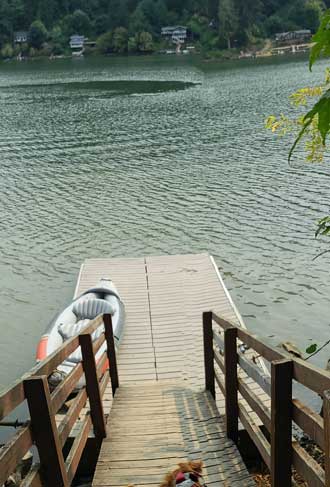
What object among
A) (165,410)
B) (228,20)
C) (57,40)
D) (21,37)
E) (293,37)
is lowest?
(165,410)

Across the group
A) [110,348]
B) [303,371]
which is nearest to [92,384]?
[110,348]

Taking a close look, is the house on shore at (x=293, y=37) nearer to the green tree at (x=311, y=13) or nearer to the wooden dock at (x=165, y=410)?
the green tree at (x=311, y=13)

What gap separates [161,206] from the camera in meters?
17.9

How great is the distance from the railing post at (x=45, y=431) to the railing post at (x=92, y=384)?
121cm

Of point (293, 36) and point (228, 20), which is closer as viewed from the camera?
point (228, 20)

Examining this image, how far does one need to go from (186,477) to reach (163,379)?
4.11m

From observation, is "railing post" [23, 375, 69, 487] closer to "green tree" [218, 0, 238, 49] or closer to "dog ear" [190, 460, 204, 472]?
"dog ear" [190, 460, 204, 472]

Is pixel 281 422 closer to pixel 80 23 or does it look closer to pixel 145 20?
pixel 145 20

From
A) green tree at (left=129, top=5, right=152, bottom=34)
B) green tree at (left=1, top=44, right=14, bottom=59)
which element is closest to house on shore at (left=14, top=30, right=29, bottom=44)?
green tree at (left=1, top=44, right=14, bottom=59)

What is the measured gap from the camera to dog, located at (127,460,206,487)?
331 cm

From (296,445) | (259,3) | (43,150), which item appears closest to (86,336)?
(296,445)

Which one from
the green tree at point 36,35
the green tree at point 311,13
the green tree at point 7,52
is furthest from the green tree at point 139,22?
the green tree at point 311,13

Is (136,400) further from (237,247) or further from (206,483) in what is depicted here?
(237,247)

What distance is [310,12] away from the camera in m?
98.2
